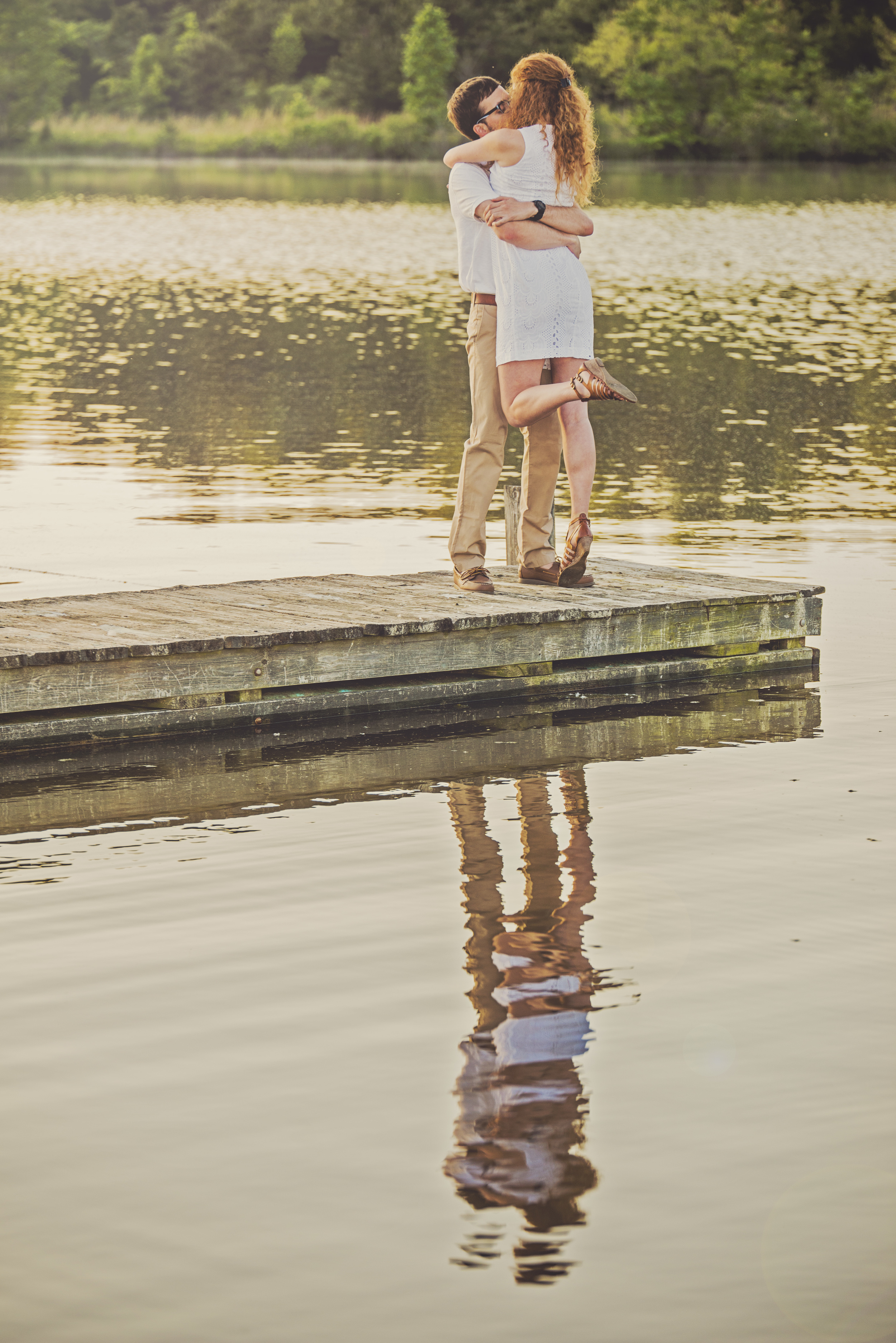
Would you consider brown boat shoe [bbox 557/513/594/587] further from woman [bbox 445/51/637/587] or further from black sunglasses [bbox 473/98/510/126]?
black sunglasses [bbox 473/98/510/126]

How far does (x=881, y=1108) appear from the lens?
4328mm

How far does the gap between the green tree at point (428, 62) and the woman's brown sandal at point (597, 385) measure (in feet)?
271

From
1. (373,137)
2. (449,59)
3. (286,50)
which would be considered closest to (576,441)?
(373,137)

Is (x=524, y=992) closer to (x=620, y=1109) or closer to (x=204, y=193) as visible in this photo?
(x=620, y=1109)

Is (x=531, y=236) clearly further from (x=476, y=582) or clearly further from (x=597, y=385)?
(x=476, y=582)

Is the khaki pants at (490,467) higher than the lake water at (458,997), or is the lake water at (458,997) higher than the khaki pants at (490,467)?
the khaki pants at (490,467)

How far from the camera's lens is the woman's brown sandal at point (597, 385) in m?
8.27

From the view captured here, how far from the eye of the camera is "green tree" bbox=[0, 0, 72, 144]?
326 feet

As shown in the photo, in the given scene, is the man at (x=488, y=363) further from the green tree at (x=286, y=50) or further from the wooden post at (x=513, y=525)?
the green tree at (x=286, y=50)

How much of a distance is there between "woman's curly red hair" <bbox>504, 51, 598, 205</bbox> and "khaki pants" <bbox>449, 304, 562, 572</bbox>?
0.65 meters

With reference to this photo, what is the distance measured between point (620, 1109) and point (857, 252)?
117 ft

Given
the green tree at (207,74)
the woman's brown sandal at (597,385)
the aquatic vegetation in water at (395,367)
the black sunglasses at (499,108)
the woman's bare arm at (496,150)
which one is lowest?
the aquatic vegetation in water at (395,367)

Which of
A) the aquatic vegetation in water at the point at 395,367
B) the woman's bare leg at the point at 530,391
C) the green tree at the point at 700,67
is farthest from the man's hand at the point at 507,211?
the green tree at the point at 700,67

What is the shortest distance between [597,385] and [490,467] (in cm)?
67
